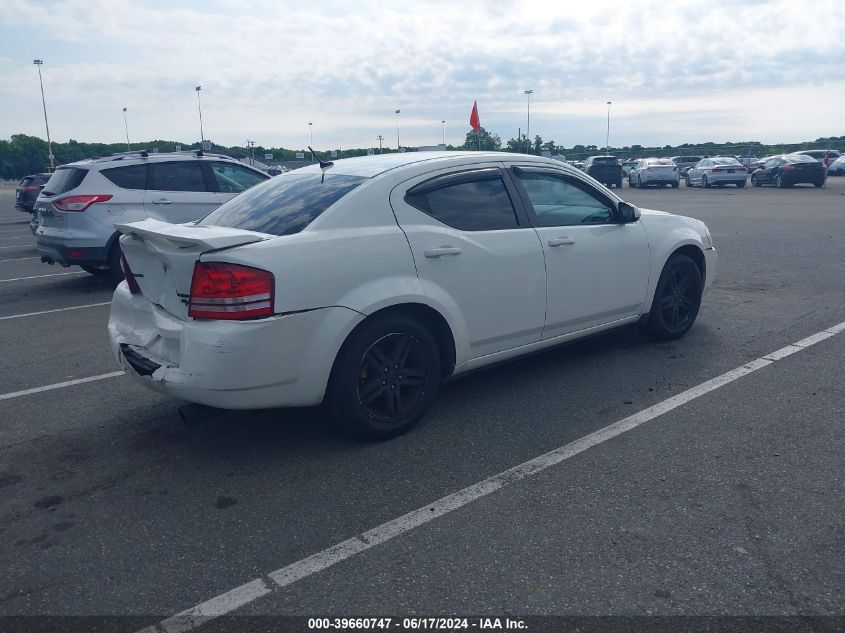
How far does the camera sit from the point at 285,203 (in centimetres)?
455

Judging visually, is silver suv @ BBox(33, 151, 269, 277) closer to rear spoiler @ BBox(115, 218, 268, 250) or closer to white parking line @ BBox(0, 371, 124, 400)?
white parking line @ BBox(0, 371, 124, 400)

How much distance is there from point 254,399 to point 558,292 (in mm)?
2304

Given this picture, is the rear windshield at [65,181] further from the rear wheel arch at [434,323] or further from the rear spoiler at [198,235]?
the rear wheel arch at [434,323]

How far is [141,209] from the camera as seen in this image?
974 centimetres

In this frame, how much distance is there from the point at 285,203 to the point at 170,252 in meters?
0.86

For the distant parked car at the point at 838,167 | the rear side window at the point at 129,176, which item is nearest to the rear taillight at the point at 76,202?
the rear side window at the point at 129,176

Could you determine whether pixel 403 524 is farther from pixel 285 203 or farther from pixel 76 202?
pixel 76 202

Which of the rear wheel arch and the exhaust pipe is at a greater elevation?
the rear wheel arch

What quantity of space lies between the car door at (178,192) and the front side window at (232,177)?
0.16 meters

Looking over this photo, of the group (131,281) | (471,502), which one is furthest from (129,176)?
(471,502)

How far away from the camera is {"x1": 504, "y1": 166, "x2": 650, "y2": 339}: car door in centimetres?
510

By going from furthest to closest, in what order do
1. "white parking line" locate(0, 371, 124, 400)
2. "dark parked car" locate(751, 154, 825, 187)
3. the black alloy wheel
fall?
"dark parked car" locate(751, 154, 825, 187)
"white parking line" locate(0, 371, 124, 400)
the black alloy wheel

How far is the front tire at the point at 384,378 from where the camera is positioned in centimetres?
405

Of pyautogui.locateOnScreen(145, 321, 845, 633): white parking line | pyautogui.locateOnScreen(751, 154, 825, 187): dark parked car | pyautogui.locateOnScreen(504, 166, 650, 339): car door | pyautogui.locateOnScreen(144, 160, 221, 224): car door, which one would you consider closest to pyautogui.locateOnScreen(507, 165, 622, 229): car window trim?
pyautogui.locateOnScreen(504, 166, 650, 339): car door
